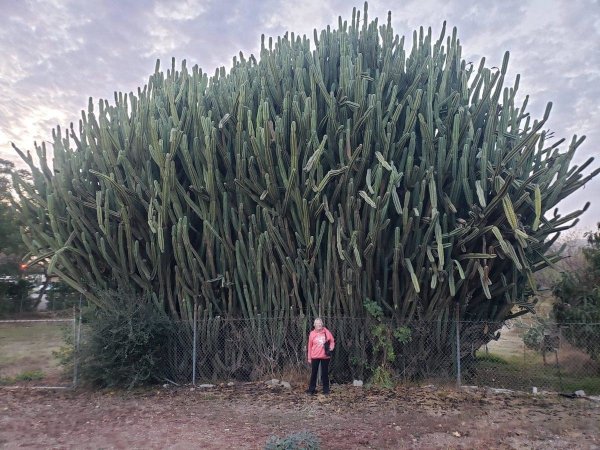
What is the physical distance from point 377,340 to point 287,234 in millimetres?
2388

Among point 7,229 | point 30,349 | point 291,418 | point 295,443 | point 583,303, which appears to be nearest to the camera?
point 295,443

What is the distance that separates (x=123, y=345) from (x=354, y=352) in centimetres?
393

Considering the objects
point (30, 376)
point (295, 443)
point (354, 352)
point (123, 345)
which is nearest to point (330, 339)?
point (354, 352)

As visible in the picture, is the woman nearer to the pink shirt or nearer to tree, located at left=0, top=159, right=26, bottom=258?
the pink shirt

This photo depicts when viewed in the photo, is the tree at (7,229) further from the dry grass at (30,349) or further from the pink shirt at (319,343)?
the pink shirt at (319,343)

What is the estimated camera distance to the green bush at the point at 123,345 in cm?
858

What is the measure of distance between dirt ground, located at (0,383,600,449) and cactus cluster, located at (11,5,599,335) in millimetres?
1487

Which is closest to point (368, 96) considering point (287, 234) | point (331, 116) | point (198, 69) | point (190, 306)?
point (331, 116)

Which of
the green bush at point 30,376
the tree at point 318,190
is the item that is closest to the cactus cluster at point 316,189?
the tree at point 318,190

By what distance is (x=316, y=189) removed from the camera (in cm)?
811

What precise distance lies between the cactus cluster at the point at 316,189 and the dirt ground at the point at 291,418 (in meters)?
A: 1.49

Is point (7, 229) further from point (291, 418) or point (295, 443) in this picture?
point (295, 443)

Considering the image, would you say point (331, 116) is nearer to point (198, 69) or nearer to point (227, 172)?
point (227, 172)

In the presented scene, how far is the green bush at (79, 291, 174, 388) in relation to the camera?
858 centimetres
